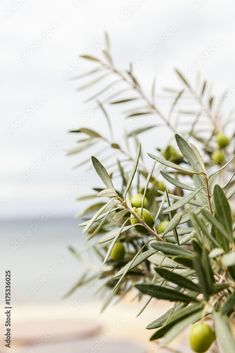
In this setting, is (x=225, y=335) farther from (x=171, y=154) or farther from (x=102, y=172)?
(x=171, y=154)

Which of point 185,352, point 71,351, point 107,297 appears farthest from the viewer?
point 71,351

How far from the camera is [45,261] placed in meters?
23.8

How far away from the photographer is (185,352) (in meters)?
1.26

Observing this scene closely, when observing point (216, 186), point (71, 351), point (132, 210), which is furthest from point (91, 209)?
point (71, 351)

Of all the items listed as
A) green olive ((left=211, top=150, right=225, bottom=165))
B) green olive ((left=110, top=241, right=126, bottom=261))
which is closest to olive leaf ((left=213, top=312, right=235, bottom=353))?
green olive ((left=110, top=241, right=126, bottom=261))

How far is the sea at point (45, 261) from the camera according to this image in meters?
1.20

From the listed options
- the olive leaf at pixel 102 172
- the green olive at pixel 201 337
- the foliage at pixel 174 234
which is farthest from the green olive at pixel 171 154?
the green olive at pixel 201 337

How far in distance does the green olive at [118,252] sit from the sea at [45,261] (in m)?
0.05

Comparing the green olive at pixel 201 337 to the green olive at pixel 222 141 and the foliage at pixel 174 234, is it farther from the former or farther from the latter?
the green olive at pixel 222 141

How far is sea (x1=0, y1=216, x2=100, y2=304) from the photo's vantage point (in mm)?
1196

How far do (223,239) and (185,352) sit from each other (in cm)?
89

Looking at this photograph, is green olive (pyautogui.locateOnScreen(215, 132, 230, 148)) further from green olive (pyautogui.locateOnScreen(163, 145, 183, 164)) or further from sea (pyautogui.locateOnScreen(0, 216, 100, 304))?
sea (pyautogui.locateOnScreen(0, 216, 100, 304))

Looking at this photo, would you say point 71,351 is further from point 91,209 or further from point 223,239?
point 223,239

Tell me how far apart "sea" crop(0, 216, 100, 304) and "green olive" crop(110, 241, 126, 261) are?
0.05 m
